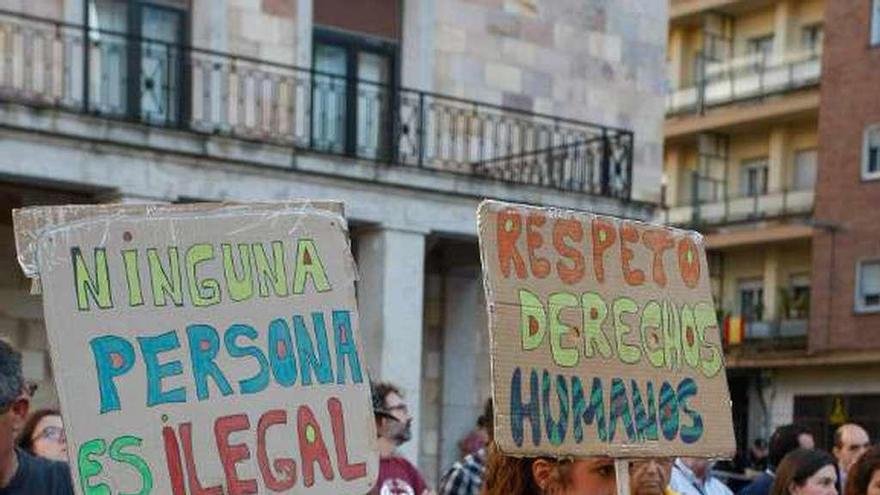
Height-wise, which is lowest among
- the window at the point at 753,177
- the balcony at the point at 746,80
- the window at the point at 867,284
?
the window at the point at 867,284

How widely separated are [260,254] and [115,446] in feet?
1.96

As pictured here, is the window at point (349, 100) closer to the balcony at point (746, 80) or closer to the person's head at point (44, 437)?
the person's head at point (44, 437)

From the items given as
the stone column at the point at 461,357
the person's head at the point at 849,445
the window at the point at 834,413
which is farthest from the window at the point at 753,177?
the person's head at the point at 849,445

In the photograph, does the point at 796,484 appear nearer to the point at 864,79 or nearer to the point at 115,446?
the point at 115,446

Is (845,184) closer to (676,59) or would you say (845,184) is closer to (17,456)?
A: (676,59)

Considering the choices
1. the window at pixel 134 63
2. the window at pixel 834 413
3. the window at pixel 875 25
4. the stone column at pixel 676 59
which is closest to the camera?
the window at pixel 134 63

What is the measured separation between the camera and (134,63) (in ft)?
43.3

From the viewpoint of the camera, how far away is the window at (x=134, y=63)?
42.9ft

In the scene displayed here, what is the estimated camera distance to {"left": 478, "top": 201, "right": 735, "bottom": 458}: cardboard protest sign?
12.6 ft

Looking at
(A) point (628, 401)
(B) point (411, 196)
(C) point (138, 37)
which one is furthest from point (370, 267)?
(A) point (628, 401)

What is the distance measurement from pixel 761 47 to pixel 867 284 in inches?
256

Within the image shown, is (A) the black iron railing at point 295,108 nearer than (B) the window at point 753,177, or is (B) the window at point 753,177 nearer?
(A) the black iron railing at point 295,108

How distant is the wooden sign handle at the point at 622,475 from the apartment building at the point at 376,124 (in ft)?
28.9

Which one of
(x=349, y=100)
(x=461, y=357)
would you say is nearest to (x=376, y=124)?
(x=349, y=100)
